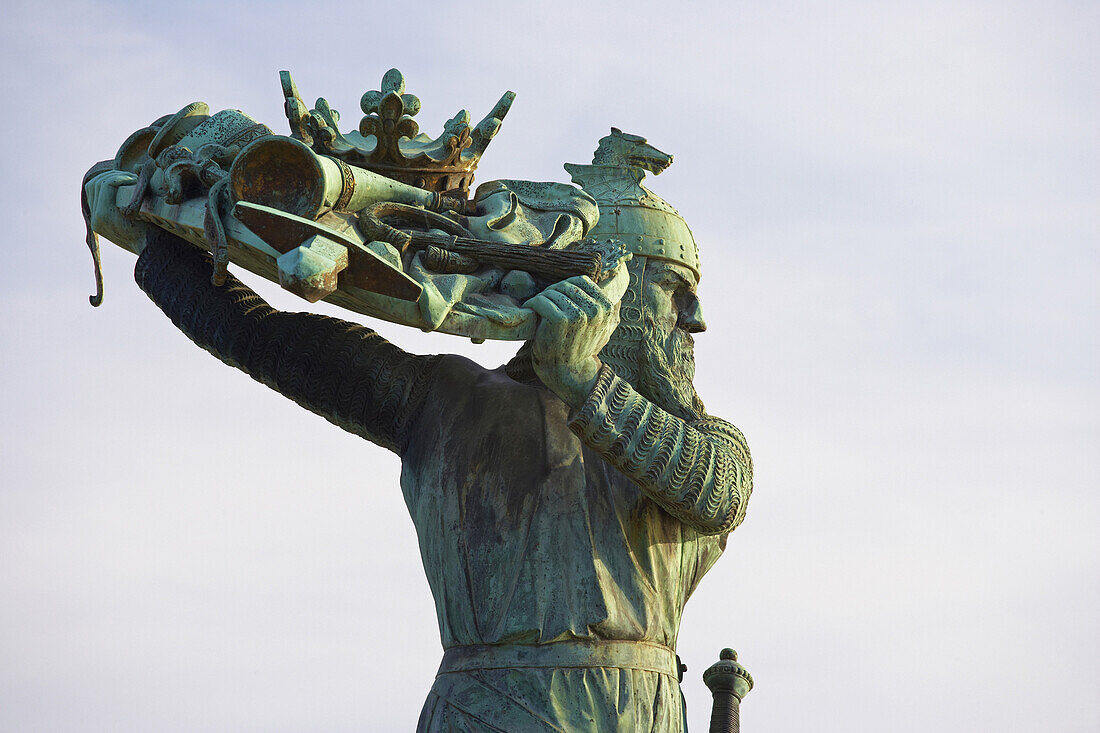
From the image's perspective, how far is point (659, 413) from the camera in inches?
251

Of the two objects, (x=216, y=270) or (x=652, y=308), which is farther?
(x=652, y=308)

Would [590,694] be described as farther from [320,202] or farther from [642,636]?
[320,202]

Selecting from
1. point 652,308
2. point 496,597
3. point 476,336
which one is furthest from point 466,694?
point 652,308

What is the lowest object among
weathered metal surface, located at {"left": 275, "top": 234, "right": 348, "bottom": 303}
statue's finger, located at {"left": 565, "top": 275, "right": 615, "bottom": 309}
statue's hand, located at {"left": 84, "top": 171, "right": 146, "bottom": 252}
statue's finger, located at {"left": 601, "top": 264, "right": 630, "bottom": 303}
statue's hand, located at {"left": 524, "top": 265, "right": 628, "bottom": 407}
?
weathered metal surface, located at {"left": 275, "top": 234, "right": 348, "bottom": 303}

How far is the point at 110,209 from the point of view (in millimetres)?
6820

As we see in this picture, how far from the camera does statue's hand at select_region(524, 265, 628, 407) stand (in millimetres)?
6113

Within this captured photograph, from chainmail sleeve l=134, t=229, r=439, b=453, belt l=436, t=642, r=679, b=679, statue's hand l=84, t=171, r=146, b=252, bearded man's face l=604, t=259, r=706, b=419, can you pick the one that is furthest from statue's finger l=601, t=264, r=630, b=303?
statue's hand l=84, t=171, r=146, b=252

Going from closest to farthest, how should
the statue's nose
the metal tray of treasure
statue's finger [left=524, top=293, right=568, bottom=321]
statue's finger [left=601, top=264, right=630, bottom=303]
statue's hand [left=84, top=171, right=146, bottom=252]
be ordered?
the metal tray of treasure, statue's finger [left=524, top=293, right=568, bottom=321], statue's finger [left=601, top=264, right=630, bottom=303], statue's hand [left=84, top=171, right=146, bottom=252], the statue's nose

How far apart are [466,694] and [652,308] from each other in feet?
5.92

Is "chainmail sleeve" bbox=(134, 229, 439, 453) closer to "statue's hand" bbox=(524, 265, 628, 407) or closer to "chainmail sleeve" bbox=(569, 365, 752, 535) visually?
"statue's hand" bbox=(524, 265, 628, 407)

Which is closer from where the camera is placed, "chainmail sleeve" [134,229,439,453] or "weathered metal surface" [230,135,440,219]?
"weathered metal surface" [230,135,440,219]

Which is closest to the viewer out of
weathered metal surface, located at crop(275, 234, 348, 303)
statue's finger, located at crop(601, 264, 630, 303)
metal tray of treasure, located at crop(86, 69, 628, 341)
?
weathered metal surface, located at crop(275, 234, 348, 303)

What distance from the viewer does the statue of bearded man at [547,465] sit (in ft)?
20.4

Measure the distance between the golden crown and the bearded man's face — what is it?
3.02ft
